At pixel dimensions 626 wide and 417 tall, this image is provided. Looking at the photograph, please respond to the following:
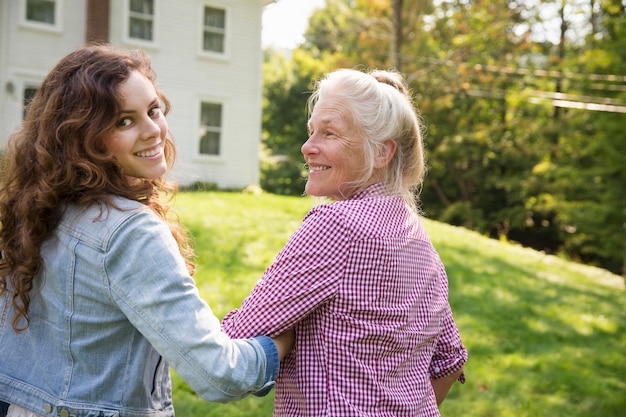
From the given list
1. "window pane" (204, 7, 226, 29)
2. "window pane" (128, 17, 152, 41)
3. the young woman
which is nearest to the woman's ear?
the young woman

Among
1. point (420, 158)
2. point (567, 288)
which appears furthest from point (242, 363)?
point (567, 288)

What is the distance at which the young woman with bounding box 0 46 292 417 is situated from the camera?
1558mm

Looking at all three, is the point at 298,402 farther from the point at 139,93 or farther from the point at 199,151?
the point at 199,151

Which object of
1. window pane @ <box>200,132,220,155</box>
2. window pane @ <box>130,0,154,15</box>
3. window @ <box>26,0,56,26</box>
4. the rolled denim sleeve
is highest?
window pane @ <box>130,0,154,15</box>

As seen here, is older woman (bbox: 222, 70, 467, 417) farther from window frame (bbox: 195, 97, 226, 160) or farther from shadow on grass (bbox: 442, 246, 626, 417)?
window frame (bbox: 195, 97, 226, 160)

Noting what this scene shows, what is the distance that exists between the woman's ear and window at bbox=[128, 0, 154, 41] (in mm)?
→ 13078

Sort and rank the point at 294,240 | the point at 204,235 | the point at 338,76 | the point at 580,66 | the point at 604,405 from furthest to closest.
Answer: the point at 580,66, the point at 204,235, the point at 604,405, the point at 338,76, the point at 294,240

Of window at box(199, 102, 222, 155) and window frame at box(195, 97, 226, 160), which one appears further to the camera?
window at box(199, 102, 222, 155)

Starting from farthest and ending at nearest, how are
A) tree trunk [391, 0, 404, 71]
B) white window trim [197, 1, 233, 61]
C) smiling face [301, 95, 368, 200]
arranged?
tree trunk [391, 0, 404, 71] < white window trim [197, 1, 233, 61] < smiling face [301, 95, 368, 200]

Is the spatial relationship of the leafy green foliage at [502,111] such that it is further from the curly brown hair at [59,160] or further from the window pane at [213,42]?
the curly brown hair at [59,160]

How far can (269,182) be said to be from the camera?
2773cm

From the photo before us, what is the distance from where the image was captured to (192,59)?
621 inches

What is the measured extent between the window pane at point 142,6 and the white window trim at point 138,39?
0.10 m

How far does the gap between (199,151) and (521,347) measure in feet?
36.5
